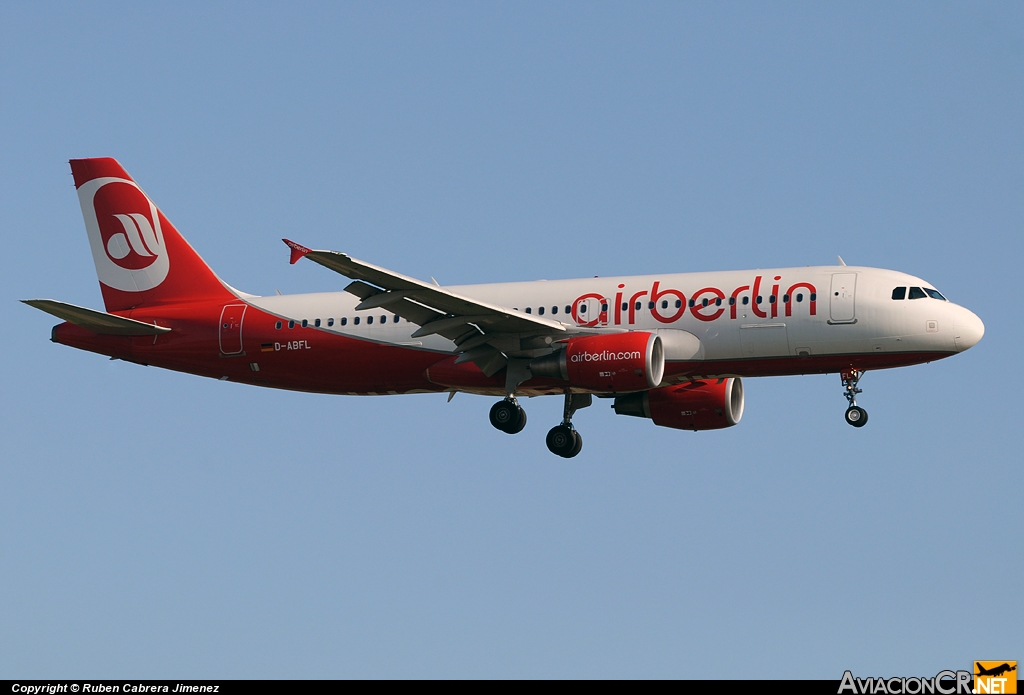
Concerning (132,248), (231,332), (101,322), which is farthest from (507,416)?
(132,248)

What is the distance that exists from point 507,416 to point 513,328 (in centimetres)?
314

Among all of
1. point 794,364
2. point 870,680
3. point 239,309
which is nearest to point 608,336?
point 794,364

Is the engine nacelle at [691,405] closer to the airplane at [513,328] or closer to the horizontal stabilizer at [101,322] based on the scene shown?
the airplane at [513,328]

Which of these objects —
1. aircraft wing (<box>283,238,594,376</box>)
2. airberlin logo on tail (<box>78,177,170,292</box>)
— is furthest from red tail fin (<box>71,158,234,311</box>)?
aircraft wing (<box>283,238,594,376</box>)

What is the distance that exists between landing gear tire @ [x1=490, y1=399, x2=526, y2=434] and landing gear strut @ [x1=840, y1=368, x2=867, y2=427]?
9.99m

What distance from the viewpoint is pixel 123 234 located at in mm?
53844

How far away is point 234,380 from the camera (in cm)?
5219

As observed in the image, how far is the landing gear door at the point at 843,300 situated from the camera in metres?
45.8

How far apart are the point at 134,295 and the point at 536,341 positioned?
14.9 metres

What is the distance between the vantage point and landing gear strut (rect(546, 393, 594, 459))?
50.3 meters

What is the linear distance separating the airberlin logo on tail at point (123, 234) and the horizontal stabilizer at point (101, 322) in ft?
6.35

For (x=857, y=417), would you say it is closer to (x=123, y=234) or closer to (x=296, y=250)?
(x=296, y=250)

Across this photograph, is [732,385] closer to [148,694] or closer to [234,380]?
[234,380]

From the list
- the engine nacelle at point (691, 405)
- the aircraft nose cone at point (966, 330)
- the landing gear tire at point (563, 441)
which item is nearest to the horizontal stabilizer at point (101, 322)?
the landing gear tire at point (563, 441)
